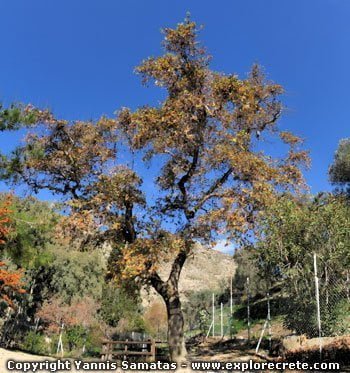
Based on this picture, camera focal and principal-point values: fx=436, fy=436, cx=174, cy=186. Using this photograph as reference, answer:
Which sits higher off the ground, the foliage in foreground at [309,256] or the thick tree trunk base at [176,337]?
the foliage in foreground at [309,256]

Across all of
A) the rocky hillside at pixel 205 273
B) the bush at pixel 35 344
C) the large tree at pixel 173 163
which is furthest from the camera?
the rocky hillside at pixel 205 273

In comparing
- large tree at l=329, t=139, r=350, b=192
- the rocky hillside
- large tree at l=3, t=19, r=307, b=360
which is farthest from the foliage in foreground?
the rocky hillside

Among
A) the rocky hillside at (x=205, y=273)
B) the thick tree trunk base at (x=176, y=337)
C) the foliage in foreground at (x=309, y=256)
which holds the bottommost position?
the thick tree trunk base at (x=176, y=337)

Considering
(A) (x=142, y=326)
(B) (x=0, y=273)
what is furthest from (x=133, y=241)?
(A) (x=142, y=326)

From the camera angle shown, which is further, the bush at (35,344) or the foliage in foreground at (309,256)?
the bush at (35,344)

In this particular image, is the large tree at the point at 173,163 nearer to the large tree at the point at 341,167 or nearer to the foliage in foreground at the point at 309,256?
the foliage in foreground at the point at 309,256

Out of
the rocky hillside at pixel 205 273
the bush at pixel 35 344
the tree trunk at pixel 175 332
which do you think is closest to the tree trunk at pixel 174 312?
the tree trunk at pixel 175 332

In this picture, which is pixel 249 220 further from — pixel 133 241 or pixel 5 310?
pixel 5 310

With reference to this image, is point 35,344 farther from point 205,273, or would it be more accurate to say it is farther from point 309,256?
point 205,273

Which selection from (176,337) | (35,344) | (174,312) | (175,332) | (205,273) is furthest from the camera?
(205,273)

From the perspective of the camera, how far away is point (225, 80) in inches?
604

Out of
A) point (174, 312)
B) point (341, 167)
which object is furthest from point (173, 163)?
point (341, 167)

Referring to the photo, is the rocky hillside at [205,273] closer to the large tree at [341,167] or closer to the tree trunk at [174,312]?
the large tree at [341,167]

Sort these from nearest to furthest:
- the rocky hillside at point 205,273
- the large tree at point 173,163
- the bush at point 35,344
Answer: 1. the large tree at point 173,163
2. the bush at point 35,344
3. the rocky hillside at point 205,273
